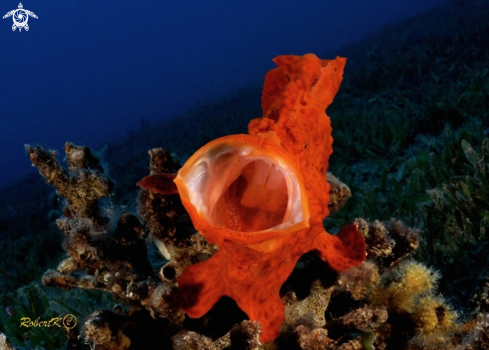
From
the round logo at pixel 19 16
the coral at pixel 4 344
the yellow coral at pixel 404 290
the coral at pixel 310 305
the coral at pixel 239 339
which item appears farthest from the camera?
the round logo at pixel 19 16

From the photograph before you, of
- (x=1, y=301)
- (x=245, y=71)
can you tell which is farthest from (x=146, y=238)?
(x=245, y=71)

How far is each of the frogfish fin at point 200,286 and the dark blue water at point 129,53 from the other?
119 m

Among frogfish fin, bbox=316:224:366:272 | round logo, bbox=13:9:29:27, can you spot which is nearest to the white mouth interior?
frogfish fin, bbox=316:224:366:272

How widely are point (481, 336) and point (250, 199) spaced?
3.33 feet

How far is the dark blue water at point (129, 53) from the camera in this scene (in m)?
130

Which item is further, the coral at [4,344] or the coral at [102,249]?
the coral at [102,249]

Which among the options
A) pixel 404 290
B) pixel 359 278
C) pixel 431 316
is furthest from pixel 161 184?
pixel 431 316

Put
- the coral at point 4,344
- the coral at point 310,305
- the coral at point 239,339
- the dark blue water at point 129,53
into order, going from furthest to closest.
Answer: the dark blue water at point 129,53
the coral at point 310,305
the coral at point 4,344
the coral at point 239,339

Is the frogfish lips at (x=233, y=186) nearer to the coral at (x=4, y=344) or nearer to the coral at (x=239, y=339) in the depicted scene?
the coral at (x=239, y=339)

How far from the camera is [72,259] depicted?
1.82 metres

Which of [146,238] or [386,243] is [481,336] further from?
[146,238]

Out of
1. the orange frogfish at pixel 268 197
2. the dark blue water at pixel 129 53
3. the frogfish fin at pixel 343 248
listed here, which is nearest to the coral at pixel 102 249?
the orange frogfish at pixel 268 197

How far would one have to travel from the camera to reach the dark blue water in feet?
426

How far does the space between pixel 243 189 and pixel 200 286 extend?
456 mm
